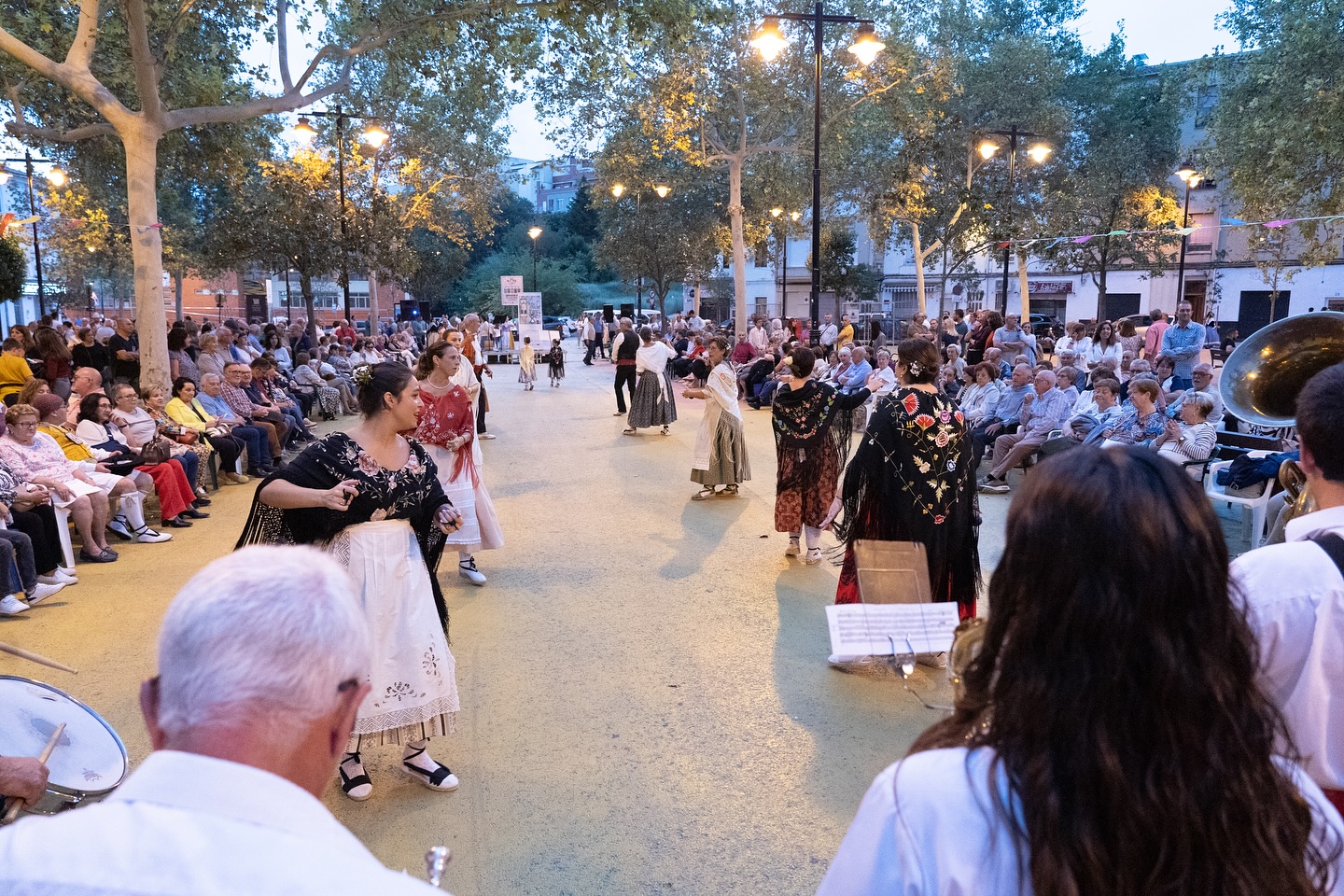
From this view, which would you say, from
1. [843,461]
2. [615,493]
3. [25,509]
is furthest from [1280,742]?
[615,493]

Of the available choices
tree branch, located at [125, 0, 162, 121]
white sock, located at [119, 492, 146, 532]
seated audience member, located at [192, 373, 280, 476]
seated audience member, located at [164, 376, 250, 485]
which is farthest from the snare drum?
tree branch, located at [125, 0, 162, 121]

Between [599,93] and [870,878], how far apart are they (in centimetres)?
2376

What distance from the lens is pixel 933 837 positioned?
109cm

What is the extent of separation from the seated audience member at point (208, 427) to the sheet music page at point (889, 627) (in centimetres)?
798

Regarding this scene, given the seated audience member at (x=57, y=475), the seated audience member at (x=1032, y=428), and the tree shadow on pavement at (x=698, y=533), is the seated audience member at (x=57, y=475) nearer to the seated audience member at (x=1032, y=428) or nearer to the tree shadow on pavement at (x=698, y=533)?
the tree shadow on pavement at (x=698, y=533)

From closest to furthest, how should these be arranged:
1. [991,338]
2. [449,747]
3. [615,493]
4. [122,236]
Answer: [449,747] < [615,493] < [991,338] < [122,236]

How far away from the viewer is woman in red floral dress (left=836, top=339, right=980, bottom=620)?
→ 5.03m

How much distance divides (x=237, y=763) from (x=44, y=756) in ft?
7.81

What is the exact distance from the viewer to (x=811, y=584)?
6.71 metres

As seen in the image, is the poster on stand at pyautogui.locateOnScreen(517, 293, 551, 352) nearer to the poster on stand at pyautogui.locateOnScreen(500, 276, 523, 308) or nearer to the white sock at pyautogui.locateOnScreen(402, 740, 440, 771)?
the poster on stand at pyautogui.locateOnScreen(500, 276, 523, 308)

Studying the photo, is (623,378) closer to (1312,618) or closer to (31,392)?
(31,392)

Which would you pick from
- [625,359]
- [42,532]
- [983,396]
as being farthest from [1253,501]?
[625,359]

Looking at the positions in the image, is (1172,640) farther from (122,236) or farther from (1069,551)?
(122,236)

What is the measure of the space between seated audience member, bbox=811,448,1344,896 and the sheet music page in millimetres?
3433
